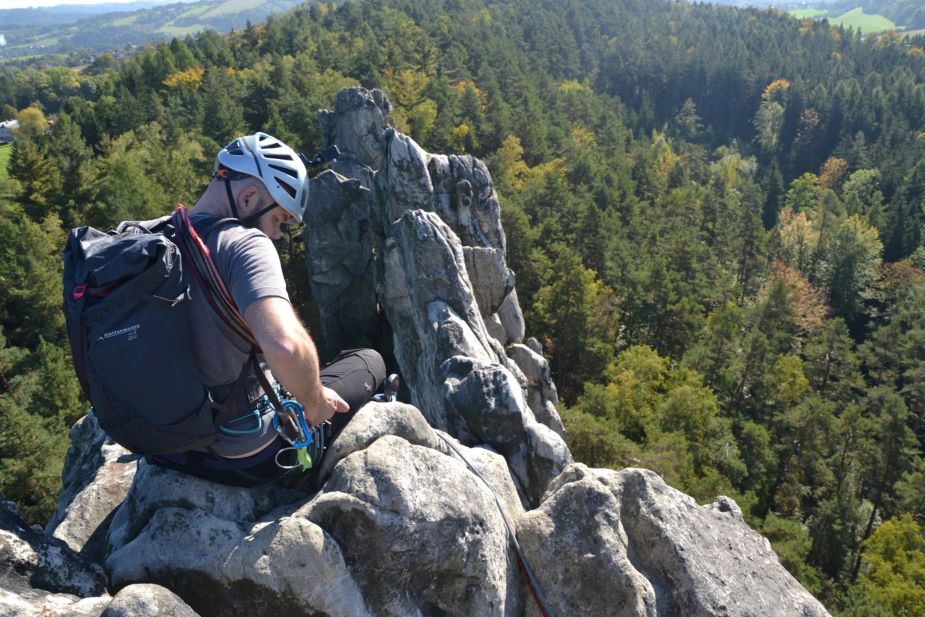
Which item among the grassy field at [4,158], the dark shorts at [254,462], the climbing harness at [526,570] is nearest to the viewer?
the dark shorts at [254,462]

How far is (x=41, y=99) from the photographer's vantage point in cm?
11569

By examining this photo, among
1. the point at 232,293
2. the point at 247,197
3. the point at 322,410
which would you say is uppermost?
the point at 247,197

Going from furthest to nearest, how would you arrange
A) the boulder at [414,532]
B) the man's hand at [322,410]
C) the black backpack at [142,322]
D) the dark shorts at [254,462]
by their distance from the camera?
the boulder at [414,532] → the dark shorts at [254,462] → the man's hand at [322,410] → the black backpack at [142,322]

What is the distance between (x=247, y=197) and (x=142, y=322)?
4.51ft

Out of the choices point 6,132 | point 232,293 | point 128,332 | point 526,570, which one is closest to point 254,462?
point 128,332

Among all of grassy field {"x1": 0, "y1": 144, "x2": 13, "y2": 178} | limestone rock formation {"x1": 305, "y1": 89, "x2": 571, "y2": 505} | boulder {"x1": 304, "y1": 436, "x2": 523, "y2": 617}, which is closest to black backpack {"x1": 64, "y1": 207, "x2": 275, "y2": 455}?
boulder {"x1": 304, "y1": 436, "x2": 523, "y2": 617}

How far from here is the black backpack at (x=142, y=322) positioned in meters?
4.18

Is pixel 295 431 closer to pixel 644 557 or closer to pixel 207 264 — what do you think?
pixel 207 264

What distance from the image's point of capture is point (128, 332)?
4199 millimetres

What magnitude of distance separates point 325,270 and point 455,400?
1012 inches

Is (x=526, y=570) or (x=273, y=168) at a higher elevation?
(x=273, y=168)

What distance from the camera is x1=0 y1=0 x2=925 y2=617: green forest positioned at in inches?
1233

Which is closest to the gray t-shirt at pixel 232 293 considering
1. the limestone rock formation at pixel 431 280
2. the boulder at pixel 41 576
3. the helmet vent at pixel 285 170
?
the helmet vent at pixel 285 170

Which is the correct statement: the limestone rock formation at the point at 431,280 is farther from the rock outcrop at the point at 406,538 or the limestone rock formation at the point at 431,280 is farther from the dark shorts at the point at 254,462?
the dark shorts at the point at 254,462
